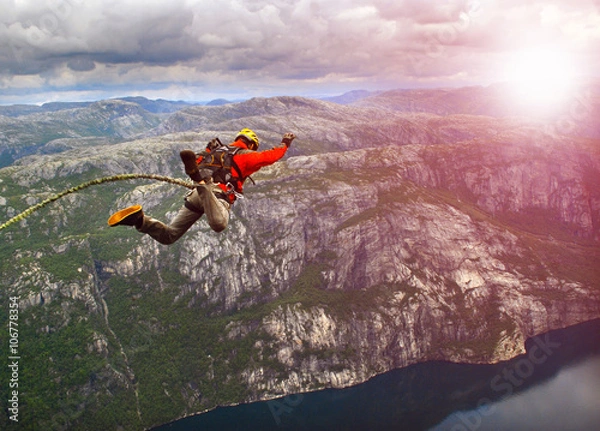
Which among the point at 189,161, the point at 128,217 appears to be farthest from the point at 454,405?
the point at 128,217

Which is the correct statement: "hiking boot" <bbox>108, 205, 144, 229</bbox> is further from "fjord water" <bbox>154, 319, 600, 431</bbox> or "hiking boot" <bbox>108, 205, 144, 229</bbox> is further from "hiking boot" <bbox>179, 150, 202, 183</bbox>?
"fjord water" <bbox>154, 319, 600, 431</bbox>

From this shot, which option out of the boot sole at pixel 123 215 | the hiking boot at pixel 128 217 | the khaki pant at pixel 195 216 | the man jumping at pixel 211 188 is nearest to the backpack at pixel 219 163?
the man jumping at pixel 211 188

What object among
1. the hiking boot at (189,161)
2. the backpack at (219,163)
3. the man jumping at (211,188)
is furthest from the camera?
the backpack at (219,163)

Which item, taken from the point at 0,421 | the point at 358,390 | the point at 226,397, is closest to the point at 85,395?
the point at 0,421

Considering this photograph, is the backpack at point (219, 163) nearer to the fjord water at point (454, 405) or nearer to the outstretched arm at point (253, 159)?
the outstretched arm at point (253, 159)

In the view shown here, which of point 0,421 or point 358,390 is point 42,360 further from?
point 358,390

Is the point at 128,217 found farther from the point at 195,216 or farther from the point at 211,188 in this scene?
the point at 195,216
